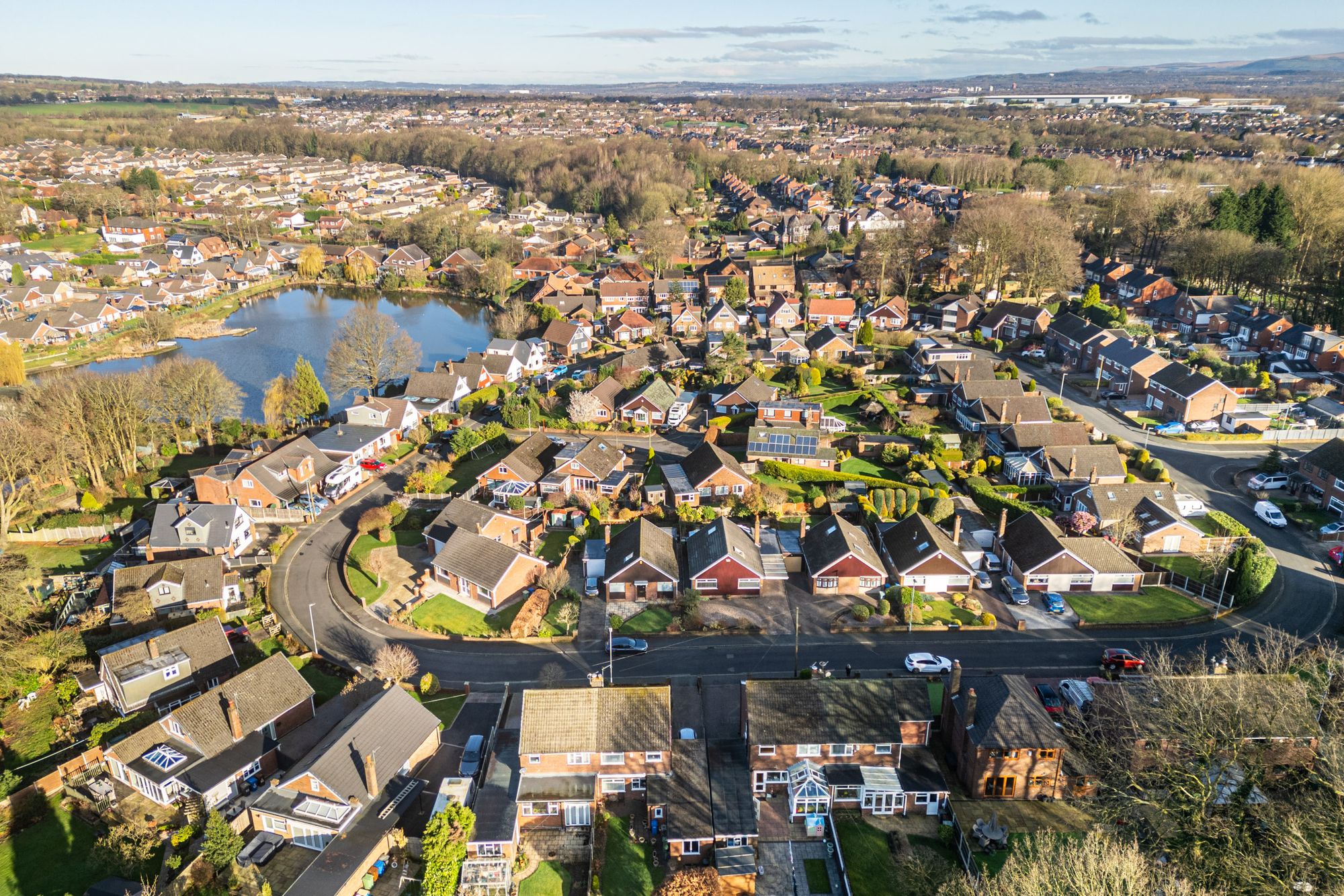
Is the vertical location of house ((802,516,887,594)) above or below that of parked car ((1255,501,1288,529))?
above

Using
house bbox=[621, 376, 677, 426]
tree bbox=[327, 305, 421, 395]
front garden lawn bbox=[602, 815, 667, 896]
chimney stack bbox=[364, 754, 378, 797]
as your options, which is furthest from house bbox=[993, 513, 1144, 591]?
tree bbox=[327, 305, 421, 395]

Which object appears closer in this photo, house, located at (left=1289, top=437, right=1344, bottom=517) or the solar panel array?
house, located at (left=1289, top=437, right=1344, bottom=517)

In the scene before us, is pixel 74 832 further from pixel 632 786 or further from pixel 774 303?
pixel 774 303

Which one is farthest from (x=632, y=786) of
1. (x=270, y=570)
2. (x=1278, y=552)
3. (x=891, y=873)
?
(x=1278, y=552)

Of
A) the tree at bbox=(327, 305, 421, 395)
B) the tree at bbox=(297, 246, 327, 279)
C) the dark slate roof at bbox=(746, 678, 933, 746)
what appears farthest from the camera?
the tree at bbox=(297, 246, 327, 279)

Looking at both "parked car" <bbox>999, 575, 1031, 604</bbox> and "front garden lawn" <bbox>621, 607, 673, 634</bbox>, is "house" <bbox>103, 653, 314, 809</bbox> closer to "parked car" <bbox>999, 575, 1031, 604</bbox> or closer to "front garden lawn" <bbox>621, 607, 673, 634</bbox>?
"front garden lawn" <bbox>621, 607, 673, 634</bbox>
